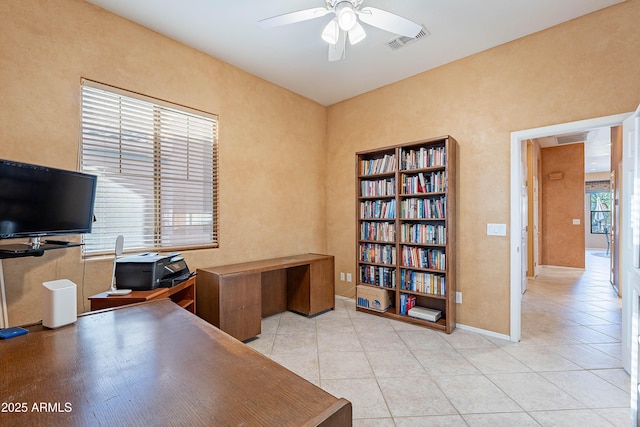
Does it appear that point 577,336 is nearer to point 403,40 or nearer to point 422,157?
point 422,157

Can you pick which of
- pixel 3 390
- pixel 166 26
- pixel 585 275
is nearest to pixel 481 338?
pixel 3 390

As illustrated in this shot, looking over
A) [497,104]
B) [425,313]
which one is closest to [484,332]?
[425,313]

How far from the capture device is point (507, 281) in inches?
118

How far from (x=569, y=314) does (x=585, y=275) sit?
3.39 m

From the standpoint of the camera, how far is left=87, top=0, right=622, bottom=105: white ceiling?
8.02ft

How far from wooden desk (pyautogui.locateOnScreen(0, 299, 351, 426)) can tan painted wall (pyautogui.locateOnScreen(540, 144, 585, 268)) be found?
843 cm

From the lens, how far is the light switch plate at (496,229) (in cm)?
301

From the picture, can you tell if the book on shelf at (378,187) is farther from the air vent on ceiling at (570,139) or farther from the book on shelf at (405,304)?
the air vent on ceiling at (570,139)

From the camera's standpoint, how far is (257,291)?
303cm

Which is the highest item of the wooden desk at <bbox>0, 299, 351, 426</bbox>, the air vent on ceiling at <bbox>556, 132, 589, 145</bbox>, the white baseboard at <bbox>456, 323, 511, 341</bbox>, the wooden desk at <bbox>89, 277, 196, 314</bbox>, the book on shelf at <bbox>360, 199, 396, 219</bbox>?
the air vent on ceiling at <bbox>556, 132, 589, 145</bbox>

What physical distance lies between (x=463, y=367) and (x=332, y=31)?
2993 mm

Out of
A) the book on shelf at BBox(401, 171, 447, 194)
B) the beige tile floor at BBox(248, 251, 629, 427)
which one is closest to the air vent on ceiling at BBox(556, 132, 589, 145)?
the beige tile floor at BBox(248, 251, 629, 427)

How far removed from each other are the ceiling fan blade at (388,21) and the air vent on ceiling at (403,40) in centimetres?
84

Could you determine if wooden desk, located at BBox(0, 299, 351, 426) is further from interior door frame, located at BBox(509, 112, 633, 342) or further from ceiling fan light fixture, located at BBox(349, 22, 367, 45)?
interior door frame, located at BBox(509, 112, 633, 342)
